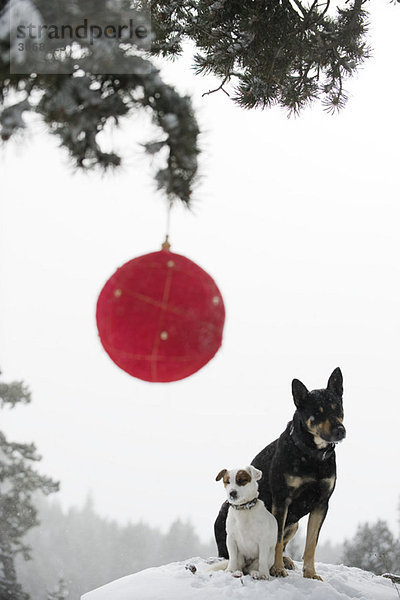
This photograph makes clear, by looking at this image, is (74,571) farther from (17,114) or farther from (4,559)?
(17,114)

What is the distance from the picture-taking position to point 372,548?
11641mm

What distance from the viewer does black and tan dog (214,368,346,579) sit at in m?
3.18

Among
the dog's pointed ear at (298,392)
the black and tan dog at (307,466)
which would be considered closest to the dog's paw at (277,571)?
the black and tan dog at (307,466)

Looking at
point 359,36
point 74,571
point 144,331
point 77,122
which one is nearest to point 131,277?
point 144,331

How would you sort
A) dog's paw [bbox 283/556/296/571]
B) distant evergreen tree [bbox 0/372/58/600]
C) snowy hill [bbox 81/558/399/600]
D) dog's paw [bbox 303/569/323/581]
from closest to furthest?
snowy hill [bbox 81/558/399/600]
dog's paw [bbox 303/569/323/581]
dog's paw [bbox 283/556/296/571]
distant evergreen tree [bbox 0/372/58/600]

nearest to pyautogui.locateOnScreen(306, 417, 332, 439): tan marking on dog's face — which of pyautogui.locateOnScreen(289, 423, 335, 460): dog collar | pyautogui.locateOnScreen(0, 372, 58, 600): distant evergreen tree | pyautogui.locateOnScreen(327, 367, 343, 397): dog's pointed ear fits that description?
pyautogui.locateOnScreen(289, 423, 335, 460): dog collar

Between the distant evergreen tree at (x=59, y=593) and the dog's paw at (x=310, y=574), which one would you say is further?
the distant evergreen tree at (x=59, y=593)

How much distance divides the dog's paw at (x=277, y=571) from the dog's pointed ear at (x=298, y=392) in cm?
92

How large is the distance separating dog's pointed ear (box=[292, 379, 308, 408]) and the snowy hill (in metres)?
0.97

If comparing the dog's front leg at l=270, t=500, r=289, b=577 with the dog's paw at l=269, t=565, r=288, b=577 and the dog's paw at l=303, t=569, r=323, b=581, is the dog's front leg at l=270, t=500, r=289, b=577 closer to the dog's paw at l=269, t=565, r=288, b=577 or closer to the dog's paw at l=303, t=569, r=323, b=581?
the dog's paw at l=269, t=565, r=288, b=577

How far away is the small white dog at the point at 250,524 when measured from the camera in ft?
10.3

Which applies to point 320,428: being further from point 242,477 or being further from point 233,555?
point 233,555

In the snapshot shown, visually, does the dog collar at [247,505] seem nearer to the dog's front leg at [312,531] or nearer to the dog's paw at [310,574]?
the dog's front leg at [312,531]
